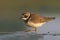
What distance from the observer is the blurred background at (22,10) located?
4.32ft

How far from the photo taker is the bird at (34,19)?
1.23 metres

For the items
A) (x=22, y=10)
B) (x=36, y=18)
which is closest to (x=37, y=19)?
(x=36, y=18)

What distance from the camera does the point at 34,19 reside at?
125 cm

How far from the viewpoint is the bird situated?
4.04ft

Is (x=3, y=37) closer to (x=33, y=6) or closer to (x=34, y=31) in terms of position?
(x=34, y=31)

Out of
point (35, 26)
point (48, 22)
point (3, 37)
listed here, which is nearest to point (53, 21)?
point (48, 22)

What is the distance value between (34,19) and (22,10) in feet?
0.41

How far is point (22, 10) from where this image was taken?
51.8 inches

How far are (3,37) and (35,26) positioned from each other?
27 cm

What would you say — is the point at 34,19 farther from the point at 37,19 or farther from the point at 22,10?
the point at 22,10

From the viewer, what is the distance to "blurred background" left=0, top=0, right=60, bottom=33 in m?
1.32

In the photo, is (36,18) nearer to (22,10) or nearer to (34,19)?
(34,19)

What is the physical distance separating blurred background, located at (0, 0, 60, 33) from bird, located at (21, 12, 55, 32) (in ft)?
0.18

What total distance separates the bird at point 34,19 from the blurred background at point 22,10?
5 cm
